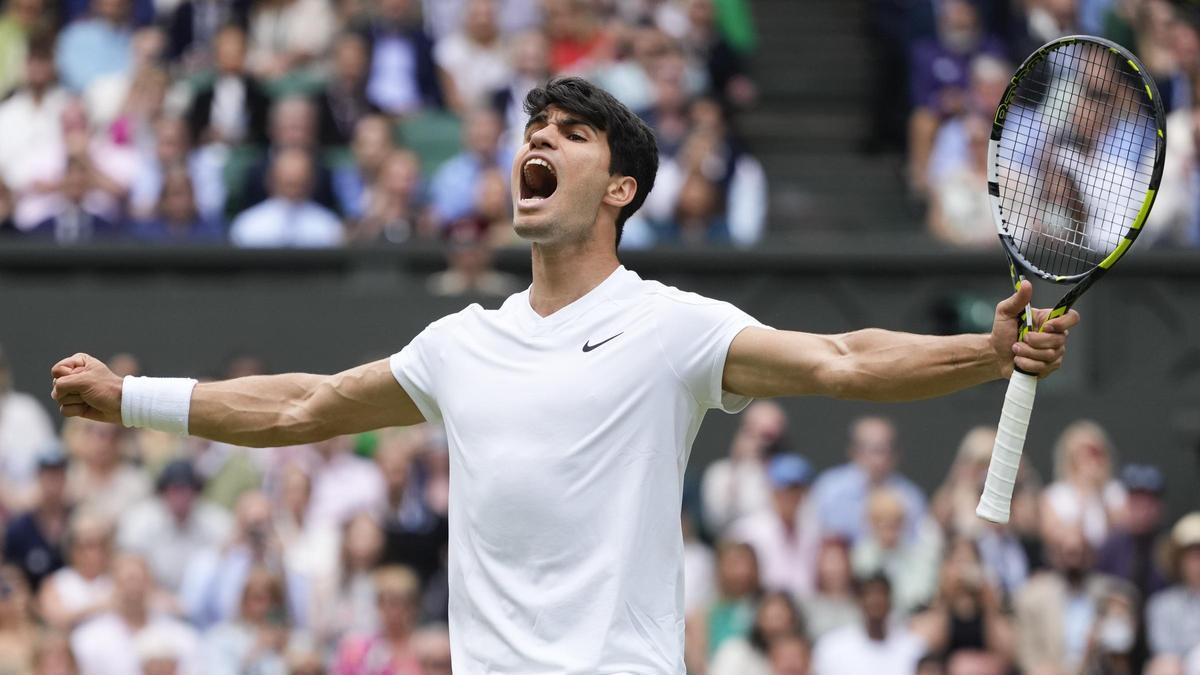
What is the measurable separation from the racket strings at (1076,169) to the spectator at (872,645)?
1.76m

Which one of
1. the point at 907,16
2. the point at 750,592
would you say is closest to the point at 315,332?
the point at 750,592

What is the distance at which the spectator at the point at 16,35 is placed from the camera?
12.8 metres

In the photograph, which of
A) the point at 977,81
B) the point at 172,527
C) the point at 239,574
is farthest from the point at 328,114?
the point at 977,81

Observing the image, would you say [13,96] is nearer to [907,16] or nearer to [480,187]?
[480,187]

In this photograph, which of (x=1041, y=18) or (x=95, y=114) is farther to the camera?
(x=1041, y=18)

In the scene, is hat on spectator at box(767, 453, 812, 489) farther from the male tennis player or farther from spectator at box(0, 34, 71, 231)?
the male tennis player

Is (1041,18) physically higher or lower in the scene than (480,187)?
higher

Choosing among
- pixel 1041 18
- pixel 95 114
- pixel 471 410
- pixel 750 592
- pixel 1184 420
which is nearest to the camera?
pixel 471 410

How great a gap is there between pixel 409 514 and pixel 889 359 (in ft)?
19.9

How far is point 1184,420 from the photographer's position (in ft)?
37.6

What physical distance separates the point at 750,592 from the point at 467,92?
166 inches

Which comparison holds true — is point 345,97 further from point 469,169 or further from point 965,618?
point 965,618

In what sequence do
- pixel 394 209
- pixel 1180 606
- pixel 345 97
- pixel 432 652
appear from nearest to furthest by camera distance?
pixel 432 652 < pixel 1180 606 < pixel 394 209 < pixel 345 97

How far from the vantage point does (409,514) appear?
10242mm
